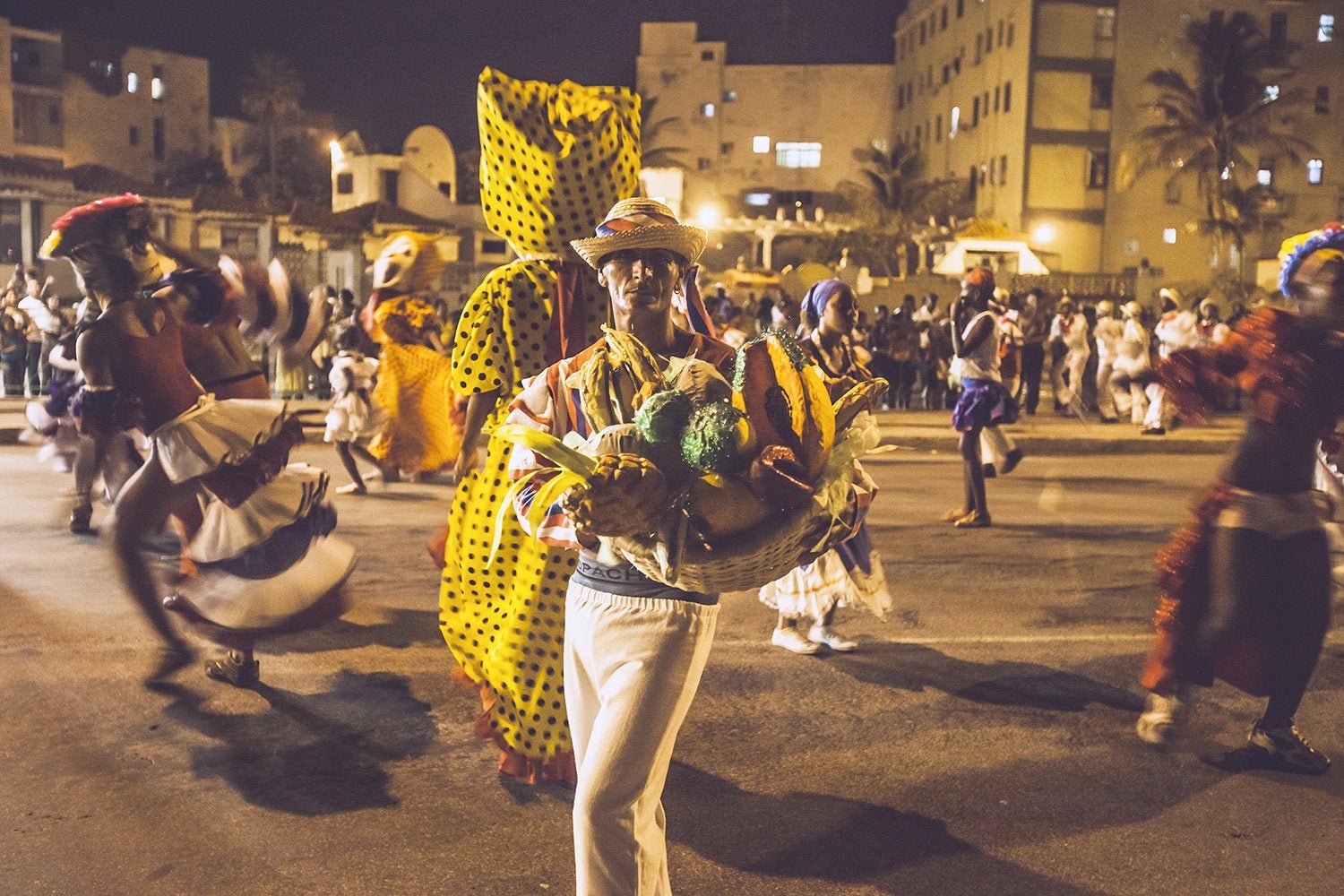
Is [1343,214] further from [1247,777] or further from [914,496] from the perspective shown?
[1247,777]

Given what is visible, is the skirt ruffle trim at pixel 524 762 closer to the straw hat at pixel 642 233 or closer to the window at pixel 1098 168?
the straw hat at pixel 642 233

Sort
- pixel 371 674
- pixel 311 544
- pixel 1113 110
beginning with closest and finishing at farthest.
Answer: pixel 311 544
pixel 371 674
pixel 1113 110

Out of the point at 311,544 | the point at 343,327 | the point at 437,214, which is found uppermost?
the point at 437,214

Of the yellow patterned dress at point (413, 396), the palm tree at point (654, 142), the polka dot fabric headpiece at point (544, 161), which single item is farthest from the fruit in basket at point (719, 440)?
the palm tree at point (654, 142)

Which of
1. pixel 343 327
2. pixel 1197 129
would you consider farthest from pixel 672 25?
pixel 343 327

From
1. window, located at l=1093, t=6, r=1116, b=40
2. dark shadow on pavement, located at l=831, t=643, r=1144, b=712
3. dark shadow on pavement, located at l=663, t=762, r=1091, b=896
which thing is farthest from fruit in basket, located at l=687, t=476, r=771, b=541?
window, located at l=1093, t=6, r=1116, b=40

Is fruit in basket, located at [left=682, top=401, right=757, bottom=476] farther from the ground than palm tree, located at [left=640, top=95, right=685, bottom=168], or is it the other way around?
palm tree, located at [left=640, top=95, right=685, bottom=168]

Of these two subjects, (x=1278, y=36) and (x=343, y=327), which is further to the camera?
(x=1278, y=36)

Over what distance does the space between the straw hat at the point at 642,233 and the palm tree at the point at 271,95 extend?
70.6 m

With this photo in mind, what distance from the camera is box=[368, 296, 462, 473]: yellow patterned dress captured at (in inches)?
404

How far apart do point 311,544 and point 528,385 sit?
254 centimetres

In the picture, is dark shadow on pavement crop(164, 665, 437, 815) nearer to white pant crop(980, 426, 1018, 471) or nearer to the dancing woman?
the dancing woman

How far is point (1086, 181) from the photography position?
5156 cm

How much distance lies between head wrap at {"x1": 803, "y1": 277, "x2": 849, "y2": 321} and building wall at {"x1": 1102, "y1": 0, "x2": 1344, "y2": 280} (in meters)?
48.8
